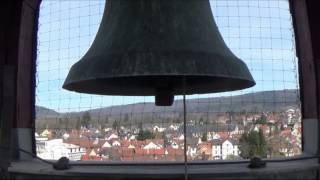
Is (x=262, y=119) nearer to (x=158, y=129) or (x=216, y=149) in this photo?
(x=216, y=149)

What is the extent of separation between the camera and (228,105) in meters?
7.57

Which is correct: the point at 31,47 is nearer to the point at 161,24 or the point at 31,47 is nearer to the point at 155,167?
the point at 155,167

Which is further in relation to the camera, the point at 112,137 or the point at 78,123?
the point at 78,123

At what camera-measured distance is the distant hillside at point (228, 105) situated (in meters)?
7.45

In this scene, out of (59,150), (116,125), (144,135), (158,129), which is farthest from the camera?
(116,125)

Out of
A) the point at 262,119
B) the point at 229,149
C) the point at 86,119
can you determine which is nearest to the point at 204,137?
the point at 229,149

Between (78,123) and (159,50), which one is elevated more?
(159,50)

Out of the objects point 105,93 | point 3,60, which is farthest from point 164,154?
point 105,93

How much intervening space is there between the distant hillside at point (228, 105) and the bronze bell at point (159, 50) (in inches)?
145

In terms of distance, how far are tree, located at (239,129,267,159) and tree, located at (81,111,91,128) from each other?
1.94 meters

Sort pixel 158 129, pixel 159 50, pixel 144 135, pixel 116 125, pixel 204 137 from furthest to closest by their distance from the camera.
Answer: pixel 116 125 < pixel 158 129 < pixel 144 135 < pixel 204 137 < pixel 159 50

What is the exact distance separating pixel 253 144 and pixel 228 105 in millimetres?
663

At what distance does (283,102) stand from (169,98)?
14.2 ft

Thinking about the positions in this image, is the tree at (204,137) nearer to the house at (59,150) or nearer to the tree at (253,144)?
the tree at (253,144)
